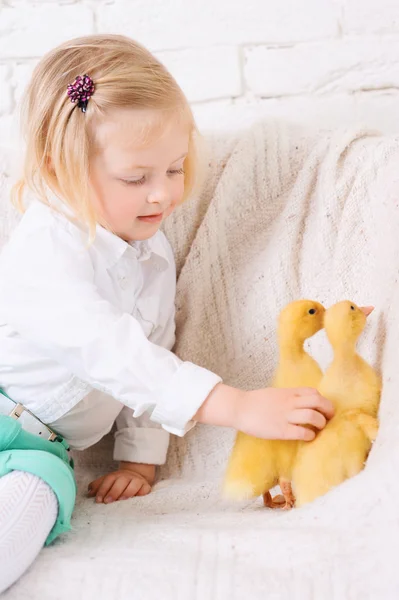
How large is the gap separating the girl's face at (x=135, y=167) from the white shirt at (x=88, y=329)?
0.04 metres

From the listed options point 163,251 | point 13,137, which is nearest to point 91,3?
point 13,137

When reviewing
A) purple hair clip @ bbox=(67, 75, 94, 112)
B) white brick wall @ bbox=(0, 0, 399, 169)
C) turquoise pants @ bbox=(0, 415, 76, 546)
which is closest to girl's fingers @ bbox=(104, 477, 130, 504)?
turquoise pants @ bbox=(0, 415, 76, 546)

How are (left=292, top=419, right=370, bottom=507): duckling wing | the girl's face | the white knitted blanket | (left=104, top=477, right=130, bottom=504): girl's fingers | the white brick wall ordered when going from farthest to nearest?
1. the white brick wall
2. (left=104, top=477, right=130, bottom=504): girl's fingers
3. the girl's face
4. (left=292, top=419, right=370, bottom=507): duckling wing
5. the white knitted blanket

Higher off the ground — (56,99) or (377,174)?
(56,99)

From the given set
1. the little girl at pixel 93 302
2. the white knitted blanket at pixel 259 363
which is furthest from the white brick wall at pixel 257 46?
the little girl at pixel 93 302

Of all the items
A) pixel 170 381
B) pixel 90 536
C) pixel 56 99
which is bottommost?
pixel 90 536

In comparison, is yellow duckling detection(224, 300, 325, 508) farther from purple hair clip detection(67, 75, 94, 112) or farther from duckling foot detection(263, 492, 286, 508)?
purple hair clip detection(67, 75, 94, 112)

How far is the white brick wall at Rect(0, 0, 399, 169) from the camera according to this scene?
135 centimetres

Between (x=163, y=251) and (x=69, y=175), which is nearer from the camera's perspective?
(x=69, y=175)

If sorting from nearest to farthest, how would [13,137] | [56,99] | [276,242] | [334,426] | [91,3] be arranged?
1. [334,426]
2. [56,99]
3. [276,242]
4. [13,137]
5. [91,3]

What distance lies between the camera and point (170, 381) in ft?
2.77

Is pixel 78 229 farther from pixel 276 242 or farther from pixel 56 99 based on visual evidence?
pixel 276 242

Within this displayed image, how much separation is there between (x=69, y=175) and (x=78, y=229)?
2.7 inches

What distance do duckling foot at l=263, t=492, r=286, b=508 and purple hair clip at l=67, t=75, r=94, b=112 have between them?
48 centimetres
